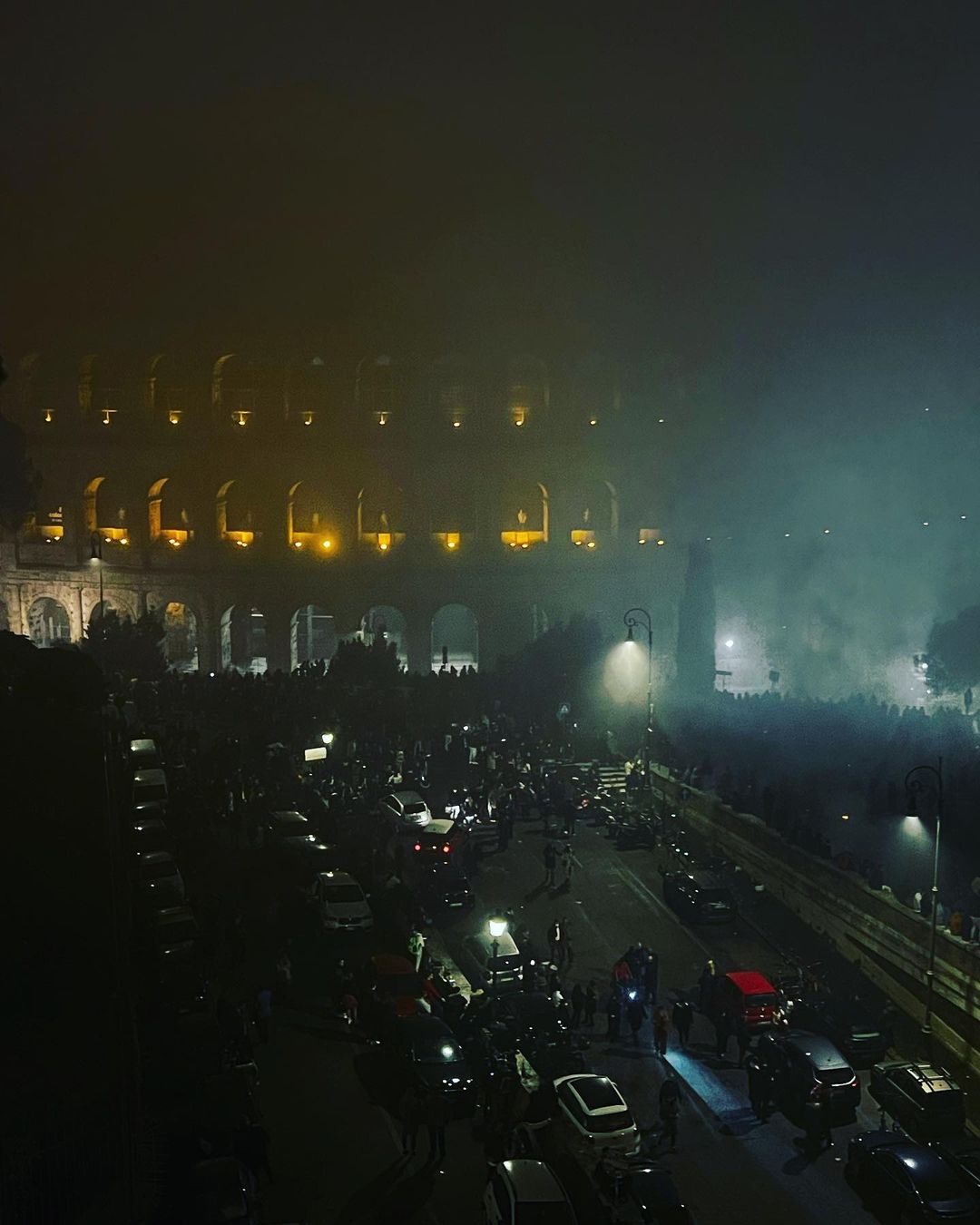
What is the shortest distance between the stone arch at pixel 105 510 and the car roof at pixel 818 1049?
133 ft

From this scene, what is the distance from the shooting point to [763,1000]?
15.7 m

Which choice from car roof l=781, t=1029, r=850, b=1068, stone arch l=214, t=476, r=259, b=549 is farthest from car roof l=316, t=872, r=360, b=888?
stone arch l=214, t=476, r=259, b=549

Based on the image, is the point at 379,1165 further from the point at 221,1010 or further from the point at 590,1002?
the point at 590,1002

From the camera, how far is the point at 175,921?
15.9 metres

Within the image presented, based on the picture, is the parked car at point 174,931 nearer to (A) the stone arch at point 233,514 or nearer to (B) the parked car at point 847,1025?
(B) the parked car at point 847,1025

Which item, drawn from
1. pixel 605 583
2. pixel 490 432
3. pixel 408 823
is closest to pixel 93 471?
pixel 490 432

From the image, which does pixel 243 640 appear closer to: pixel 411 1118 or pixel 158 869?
pixel 158 869

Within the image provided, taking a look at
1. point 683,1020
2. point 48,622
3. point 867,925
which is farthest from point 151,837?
point 48,622

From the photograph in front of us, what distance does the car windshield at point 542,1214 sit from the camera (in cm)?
988

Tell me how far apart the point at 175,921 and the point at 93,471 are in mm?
36699

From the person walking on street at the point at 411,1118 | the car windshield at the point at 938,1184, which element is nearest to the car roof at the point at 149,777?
the person walking on street at the point at 411,1118

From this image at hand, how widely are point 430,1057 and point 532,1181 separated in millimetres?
3153

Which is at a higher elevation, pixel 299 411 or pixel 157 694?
pixel 299 411

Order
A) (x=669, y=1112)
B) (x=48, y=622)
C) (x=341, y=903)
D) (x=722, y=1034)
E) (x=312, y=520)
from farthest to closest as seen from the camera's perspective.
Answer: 1. (x=48, y=622)
2. (x=312, y=520)
3. (x=341, y=903)
4. (x=722, y=1034)
5. (x=669, y=1112)
